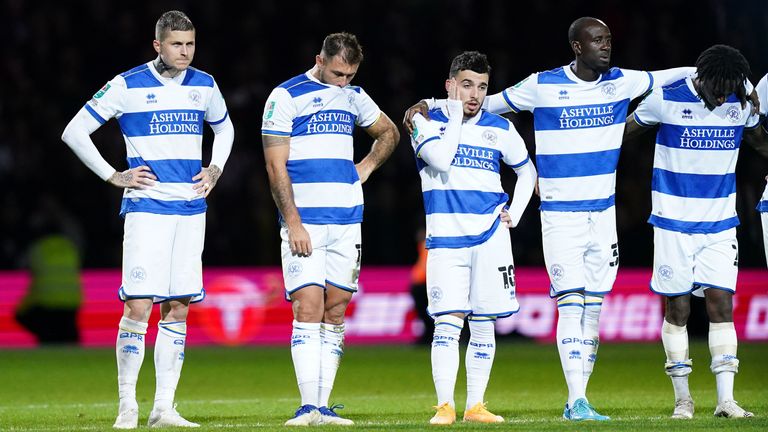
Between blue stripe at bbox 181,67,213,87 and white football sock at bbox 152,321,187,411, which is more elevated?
blue stripe at bbox 181,67,213,87

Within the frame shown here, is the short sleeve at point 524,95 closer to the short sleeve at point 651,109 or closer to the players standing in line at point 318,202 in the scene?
the short sleeve at point 651,109

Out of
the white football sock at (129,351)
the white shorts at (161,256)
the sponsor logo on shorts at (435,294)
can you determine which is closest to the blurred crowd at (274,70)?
the sponsor logo on shorts at (435,294)

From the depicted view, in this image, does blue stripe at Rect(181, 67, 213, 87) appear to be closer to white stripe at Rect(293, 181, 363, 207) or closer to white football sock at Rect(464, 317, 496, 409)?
white stripe at Rect(293, 181, 363, 207)

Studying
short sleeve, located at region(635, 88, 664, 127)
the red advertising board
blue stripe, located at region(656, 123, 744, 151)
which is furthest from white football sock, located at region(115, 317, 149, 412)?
the red advertising board

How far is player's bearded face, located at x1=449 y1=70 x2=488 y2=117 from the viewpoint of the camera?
8.90 m

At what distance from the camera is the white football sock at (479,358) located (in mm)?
8883

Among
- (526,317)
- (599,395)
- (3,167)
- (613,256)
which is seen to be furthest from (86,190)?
(613,256)

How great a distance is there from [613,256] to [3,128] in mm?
13323

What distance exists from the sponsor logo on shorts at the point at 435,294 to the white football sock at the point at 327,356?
687mm

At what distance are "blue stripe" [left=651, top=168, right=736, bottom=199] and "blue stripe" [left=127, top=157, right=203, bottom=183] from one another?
3.14m

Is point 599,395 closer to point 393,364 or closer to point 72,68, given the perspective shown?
point 393,364

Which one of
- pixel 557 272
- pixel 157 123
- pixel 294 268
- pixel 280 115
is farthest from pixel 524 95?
pixel 157 123

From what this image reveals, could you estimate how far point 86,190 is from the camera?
1967cm

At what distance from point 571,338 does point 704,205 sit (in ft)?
4.24
